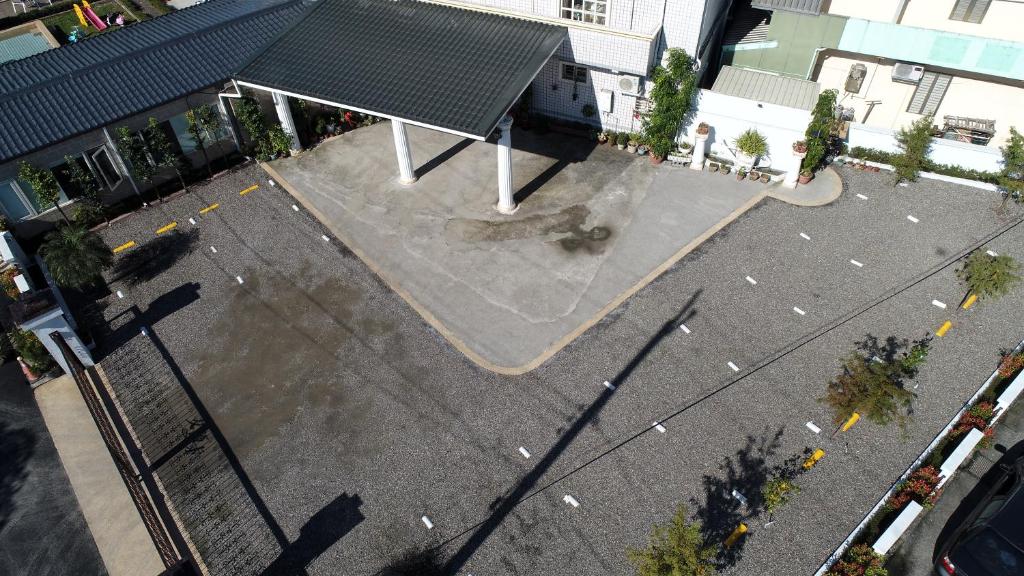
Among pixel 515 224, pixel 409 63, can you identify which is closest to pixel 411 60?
pixel 409 63

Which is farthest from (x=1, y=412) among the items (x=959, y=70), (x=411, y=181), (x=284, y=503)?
(x=959, y=70)

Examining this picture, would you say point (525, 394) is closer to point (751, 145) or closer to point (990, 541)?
point (990, 541)

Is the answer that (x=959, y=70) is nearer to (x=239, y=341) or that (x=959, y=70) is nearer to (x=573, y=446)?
(x=573, y=446)

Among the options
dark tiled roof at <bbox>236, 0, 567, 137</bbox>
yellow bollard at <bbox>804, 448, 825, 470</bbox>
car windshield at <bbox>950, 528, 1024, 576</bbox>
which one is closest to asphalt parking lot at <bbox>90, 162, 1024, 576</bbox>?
yellow bollard at <bbox>804, 448, 825, 470</bbox>

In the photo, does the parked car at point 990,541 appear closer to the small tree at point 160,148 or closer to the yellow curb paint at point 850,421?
the yellow curb paint at point 850,421

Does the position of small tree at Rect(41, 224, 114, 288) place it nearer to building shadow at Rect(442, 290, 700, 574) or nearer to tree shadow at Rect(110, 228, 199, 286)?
tree shadow at Rect(110, 228, 199, 286)
